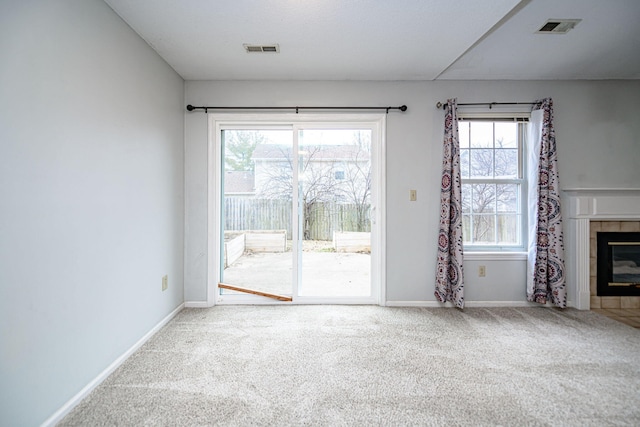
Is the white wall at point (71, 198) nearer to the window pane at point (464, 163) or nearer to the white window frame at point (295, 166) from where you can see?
the white window frame at point (295, 166)

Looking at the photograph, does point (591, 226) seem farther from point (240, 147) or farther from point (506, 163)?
point (240, 147)

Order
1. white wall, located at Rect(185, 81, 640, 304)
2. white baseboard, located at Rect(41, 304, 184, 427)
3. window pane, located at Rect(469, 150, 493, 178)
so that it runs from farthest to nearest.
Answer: window pane, located at Rect(469, 150, 493, 178)
white wall, located at Rect(185, 81, 640, 304)
white baseboard, located at Rect(41, 304, 184, 427)

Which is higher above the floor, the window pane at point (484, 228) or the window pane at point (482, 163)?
the window pane at point (482, 163)

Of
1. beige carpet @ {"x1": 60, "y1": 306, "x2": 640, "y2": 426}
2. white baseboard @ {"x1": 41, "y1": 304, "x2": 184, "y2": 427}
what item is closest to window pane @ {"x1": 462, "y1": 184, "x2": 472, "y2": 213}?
beige carpet @ {"x1": 60, "y1": 306, "x2": 640, "y2": 426}

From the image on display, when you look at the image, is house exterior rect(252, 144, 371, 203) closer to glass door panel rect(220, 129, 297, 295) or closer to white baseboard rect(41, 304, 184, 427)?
glass door panel rect(220, 129, 297, 295)

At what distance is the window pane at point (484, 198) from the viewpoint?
3.20 meters

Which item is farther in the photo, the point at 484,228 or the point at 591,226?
the point at 484,228

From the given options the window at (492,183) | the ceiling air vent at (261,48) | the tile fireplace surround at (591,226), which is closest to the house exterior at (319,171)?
the ceiling air vent at (261,48)

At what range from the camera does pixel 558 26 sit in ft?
7.20

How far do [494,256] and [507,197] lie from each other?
63 centimetres

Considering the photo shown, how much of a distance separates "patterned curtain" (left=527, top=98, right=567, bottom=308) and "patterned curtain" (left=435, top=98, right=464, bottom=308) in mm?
730

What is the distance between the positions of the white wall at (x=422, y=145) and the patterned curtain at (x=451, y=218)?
109 millimetres

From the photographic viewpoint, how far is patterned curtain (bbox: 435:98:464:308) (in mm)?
2975

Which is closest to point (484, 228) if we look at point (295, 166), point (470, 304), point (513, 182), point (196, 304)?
point (513, 182)
